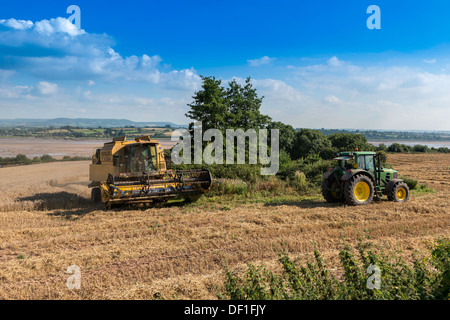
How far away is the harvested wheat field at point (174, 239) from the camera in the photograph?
5020 mm

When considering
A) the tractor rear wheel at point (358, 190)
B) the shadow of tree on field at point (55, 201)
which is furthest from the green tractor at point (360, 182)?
the shadow of tree on field at point (55, 201)

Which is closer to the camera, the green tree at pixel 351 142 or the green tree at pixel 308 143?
the green tree at pixel 351 142

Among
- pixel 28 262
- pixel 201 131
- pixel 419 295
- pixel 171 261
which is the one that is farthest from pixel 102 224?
pixel 201 131

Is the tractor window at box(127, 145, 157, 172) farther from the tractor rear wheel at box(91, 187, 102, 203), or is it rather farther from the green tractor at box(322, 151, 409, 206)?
the green tractor at box(322, 151, 409, 206)

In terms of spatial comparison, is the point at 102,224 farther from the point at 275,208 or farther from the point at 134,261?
the point at 275,208

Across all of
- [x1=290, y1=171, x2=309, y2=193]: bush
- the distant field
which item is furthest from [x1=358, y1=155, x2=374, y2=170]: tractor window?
the distant field

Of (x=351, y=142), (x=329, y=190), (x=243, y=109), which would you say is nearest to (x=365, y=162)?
(x=329, y=190)

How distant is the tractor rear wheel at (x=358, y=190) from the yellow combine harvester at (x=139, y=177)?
199 inches

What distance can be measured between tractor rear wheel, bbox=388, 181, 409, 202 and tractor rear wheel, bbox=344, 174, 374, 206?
945mm

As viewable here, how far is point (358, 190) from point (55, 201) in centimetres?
1177

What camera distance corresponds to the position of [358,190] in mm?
10828

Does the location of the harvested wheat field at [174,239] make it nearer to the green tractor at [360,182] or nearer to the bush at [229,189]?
the green tractor at [360,182]

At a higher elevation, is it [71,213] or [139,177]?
[139,177]

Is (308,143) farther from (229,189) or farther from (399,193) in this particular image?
(399,193)
